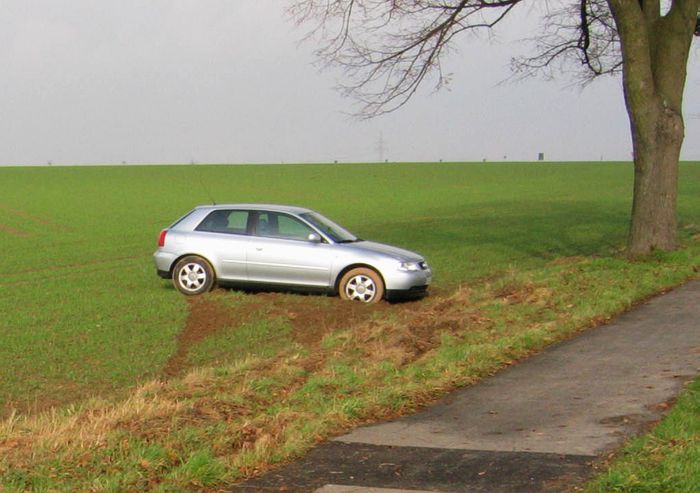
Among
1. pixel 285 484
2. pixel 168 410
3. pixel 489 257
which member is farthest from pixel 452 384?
pixel 489 257

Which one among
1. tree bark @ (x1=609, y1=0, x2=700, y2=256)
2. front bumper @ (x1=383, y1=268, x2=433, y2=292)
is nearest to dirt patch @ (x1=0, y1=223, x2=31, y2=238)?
front bumper @ (x1=383, y1=268, x2=433, y2=292)

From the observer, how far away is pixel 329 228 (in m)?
17.0

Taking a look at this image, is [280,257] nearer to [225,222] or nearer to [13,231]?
[225,222]

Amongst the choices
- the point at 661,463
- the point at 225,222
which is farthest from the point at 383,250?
the point at 661,463

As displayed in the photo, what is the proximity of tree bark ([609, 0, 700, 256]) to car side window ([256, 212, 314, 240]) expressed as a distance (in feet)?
17.8

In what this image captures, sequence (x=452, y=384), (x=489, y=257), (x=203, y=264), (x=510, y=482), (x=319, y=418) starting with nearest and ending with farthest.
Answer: (x=510, y=482) → (x=319, y=418) → (x=452, y=384) → (x=203, y=264) → (x=489, y=257)

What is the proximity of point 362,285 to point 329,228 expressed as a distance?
1.36 meters

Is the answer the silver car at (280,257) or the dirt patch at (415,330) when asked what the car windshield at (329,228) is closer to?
the silver car at (280,257)

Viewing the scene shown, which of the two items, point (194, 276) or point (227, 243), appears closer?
point (227, 243)

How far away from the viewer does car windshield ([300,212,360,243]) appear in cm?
1664

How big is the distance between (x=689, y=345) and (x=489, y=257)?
13.4m

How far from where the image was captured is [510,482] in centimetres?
574

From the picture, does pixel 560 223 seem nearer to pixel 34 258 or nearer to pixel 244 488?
pixel 34 258

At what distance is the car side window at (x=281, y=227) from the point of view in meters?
16.6
